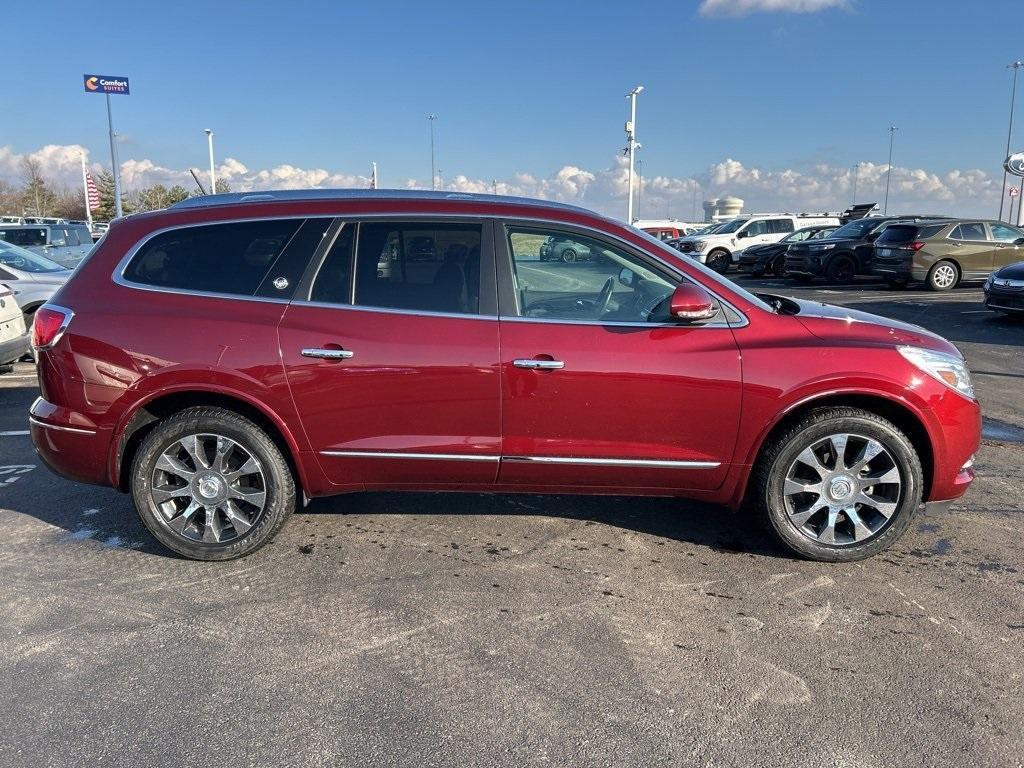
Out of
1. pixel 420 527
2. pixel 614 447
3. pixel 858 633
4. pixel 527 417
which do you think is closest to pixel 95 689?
pixel 420 527

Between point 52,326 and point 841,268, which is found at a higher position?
point 841,268

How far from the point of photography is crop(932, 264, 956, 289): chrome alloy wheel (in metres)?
16.9

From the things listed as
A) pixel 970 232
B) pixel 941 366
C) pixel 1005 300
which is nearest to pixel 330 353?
pixel 941 366

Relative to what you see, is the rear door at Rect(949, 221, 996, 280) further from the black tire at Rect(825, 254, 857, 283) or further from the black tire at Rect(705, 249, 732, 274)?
the black tire at Rect(705, 249, 732, 274)

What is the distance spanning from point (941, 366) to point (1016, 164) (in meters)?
20.1

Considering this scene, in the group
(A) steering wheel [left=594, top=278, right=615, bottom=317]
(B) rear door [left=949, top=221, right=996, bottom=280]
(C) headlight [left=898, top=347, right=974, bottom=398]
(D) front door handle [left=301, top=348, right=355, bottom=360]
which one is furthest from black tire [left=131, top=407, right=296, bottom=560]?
(B) rear door [left=949, top=221, right=996, bottom=280]

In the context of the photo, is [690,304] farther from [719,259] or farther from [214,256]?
[719,259]

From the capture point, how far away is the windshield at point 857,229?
19.9 meters

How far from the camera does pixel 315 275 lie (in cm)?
369

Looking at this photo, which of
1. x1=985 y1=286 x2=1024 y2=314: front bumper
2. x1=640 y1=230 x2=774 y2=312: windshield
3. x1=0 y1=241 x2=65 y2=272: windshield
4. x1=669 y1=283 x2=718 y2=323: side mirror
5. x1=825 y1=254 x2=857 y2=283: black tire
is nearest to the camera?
x1=669 y1=283 x2=718 y2=323: side mirror

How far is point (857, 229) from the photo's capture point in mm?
20203

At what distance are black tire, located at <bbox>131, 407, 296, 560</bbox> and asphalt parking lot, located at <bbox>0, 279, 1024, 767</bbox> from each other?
109 millimetres

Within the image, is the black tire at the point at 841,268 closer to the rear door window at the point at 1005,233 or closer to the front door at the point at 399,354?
the rear door window at the point at 1005,233

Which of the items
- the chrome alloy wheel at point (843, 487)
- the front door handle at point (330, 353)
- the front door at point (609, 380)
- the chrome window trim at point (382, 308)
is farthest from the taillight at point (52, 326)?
the chrome alloy wheel at point (843, 487)
